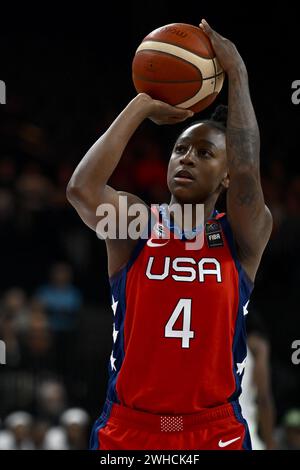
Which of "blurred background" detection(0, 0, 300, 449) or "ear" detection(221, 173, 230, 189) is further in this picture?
"blurred background" detection(0, 0, 300, 449)

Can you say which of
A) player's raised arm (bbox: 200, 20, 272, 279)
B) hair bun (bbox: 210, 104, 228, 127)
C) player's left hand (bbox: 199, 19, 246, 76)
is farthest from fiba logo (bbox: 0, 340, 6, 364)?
player's left hand (bbox: 199, 19, 246, 76)

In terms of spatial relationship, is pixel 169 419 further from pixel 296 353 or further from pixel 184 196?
pixel 296 353

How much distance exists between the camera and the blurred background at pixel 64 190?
31.4 feet

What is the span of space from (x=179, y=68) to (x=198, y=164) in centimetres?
49

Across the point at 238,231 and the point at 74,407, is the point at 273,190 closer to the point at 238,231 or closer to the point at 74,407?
the point at 74,407

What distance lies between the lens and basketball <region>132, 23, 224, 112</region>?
4543 mm

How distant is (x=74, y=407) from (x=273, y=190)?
4762 millimetres

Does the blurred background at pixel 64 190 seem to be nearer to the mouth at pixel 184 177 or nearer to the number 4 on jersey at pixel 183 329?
the mouth at pixel 184 177

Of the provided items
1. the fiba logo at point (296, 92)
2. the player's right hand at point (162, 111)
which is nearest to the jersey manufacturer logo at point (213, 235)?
the player's right hand at point (162, 111)

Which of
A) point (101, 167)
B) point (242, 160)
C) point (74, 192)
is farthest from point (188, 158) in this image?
point (74, 192)

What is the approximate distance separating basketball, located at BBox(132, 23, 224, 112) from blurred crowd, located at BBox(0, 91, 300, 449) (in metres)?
5.09

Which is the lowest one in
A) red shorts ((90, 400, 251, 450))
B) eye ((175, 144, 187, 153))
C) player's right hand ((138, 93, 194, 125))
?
red shorts ((90, 400, 251, 450))

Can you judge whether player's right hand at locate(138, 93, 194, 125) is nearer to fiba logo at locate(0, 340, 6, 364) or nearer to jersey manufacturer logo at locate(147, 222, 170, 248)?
jersey manufacturer logo at locate(147, 222, 170, 248)
